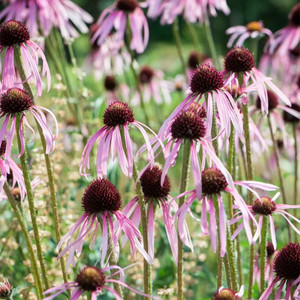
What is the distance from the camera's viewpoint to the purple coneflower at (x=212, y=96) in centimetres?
122

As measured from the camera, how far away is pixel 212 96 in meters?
1.27

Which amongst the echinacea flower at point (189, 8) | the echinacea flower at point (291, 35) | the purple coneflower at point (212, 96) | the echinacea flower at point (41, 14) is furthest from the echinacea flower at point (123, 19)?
the purple coneflower at point (212, 96)

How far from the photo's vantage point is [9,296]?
1295mm

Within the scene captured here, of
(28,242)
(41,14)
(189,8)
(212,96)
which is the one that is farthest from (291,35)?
(28,242)

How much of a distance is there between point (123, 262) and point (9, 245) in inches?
19.4

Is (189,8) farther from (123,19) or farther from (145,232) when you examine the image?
(145,232)

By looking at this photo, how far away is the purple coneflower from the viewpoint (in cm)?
122

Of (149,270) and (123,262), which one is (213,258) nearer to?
(123,262)

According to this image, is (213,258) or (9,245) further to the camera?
(213,258)

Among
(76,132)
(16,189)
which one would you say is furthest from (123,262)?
(16,189)

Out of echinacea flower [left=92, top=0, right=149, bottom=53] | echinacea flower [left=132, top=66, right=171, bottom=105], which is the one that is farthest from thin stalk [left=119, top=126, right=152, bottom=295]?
echinacea flower [left=132, top=66, right=171, bottom=105]

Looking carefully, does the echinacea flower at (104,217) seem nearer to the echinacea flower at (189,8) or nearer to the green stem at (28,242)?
the green stem at (28,242)

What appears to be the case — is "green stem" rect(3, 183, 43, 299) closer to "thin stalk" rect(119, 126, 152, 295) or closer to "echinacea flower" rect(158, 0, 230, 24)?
"thin stalk" rect(119, 126, 152, 295)

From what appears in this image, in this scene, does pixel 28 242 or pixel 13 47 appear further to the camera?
pixel 13 47
